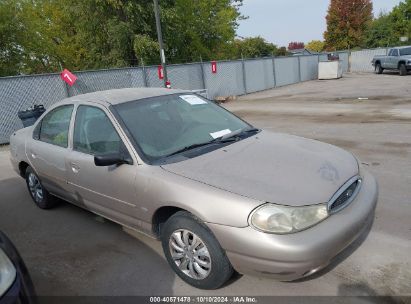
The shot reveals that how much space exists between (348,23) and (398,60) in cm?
3721

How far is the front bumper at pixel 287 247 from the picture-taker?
2480 mm

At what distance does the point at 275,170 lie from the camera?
9.76 ft

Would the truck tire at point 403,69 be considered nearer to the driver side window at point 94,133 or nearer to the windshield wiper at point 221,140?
the windshield wiper at point 221,140

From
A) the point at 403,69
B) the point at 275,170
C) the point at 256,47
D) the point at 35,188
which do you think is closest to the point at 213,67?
the point at 403,69

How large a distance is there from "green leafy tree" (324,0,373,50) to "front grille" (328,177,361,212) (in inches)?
2263

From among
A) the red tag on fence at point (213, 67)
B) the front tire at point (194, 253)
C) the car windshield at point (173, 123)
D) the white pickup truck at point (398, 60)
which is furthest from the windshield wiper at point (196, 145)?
the white pickup truck at point (398, 60)

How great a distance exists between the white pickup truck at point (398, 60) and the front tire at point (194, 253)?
23.0 metres

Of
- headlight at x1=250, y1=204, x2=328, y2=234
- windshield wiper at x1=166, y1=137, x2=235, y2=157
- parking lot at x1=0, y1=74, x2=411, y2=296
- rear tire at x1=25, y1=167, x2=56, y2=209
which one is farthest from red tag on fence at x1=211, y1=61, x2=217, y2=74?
headlight at x1=250, y1=204, x2=328, y2=234

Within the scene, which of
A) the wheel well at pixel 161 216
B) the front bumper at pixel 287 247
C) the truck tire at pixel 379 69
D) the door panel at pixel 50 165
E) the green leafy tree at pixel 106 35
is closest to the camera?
the front bumper at pixel 287 247

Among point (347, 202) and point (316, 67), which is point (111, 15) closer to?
point (316, 67)

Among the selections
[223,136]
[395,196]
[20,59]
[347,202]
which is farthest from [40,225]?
[20,59]

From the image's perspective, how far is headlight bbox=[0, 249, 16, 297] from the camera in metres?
2.00

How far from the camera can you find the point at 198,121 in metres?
3.85

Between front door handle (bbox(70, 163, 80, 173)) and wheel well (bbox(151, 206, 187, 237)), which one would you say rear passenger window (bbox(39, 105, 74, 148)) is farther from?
wheel well (bbox(151, 206, 187, 237))
